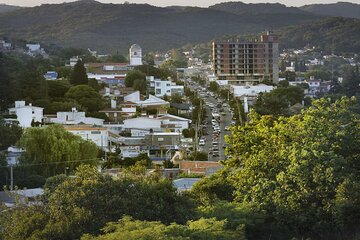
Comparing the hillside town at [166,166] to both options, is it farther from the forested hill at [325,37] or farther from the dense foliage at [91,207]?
the forested hill at [325,37]

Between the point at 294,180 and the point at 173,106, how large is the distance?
2760cm

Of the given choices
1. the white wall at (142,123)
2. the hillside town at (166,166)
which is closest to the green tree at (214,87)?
the hillside town at (166,166)

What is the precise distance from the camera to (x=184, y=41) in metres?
125

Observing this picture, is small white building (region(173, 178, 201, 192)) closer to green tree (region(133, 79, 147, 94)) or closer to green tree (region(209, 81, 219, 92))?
green tree (region(133, 79, 147, 94))

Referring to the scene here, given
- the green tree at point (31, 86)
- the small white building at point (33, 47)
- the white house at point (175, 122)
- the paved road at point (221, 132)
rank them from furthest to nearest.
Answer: the small white building at point (33, 47)
the green tree at point (31, 86)
the white house at point (175, 122)
the paved road at point (221, 132)

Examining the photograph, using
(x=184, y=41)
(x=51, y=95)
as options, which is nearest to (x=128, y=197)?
(x=51, y=95)

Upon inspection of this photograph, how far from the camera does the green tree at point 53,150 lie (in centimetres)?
2075

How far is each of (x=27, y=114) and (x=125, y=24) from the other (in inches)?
4035

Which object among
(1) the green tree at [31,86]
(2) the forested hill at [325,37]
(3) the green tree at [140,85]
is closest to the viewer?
(1) the green tree at [31,86]

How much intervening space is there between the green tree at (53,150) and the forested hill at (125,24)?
82355 mm

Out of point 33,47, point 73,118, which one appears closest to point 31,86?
point 73,118

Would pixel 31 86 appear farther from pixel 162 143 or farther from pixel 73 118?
pixel 162 143

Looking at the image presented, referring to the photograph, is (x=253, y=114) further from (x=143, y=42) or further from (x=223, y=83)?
(x=143, y=42)

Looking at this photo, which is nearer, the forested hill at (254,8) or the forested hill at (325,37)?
the forested hill at (325,37)
